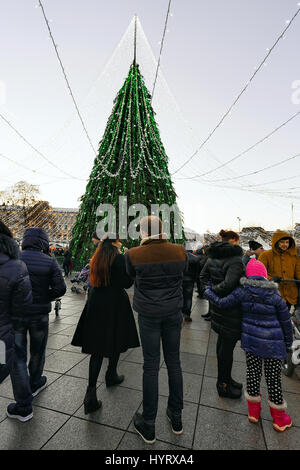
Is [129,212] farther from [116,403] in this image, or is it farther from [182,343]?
[116,403]

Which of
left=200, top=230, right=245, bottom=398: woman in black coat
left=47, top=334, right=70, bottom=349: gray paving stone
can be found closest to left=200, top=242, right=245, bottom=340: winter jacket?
left=200, top=230, right=245, bottom=398: woman in black coat

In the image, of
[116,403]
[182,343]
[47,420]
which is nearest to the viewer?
[47,420]

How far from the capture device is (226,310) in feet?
8.64

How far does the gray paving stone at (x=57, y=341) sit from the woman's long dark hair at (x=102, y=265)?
2.45 metres

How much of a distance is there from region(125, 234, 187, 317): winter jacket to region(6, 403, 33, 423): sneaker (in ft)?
5.15

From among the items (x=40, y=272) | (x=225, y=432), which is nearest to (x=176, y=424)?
(x=225, y=432)

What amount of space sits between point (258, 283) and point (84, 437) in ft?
7.28

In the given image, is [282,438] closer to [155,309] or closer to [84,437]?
[155,309]

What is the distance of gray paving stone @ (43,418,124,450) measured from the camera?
2.02m

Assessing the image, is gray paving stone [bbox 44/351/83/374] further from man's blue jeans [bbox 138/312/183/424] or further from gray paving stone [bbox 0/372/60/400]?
man's blue jeans [bbox 138/312/183/424]

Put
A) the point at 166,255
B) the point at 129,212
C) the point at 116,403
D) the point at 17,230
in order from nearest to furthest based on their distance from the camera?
the point at 166,255 → the point at 116,403 → the point at 129,212 → the point at 17,230

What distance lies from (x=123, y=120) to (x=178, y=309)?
30.3 ft

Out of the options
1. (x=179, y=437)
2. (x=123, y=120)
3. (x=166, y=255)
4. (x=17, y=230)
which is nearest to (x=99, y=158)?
(x=123, y=120)

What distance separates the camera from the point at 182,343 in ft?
14.5
